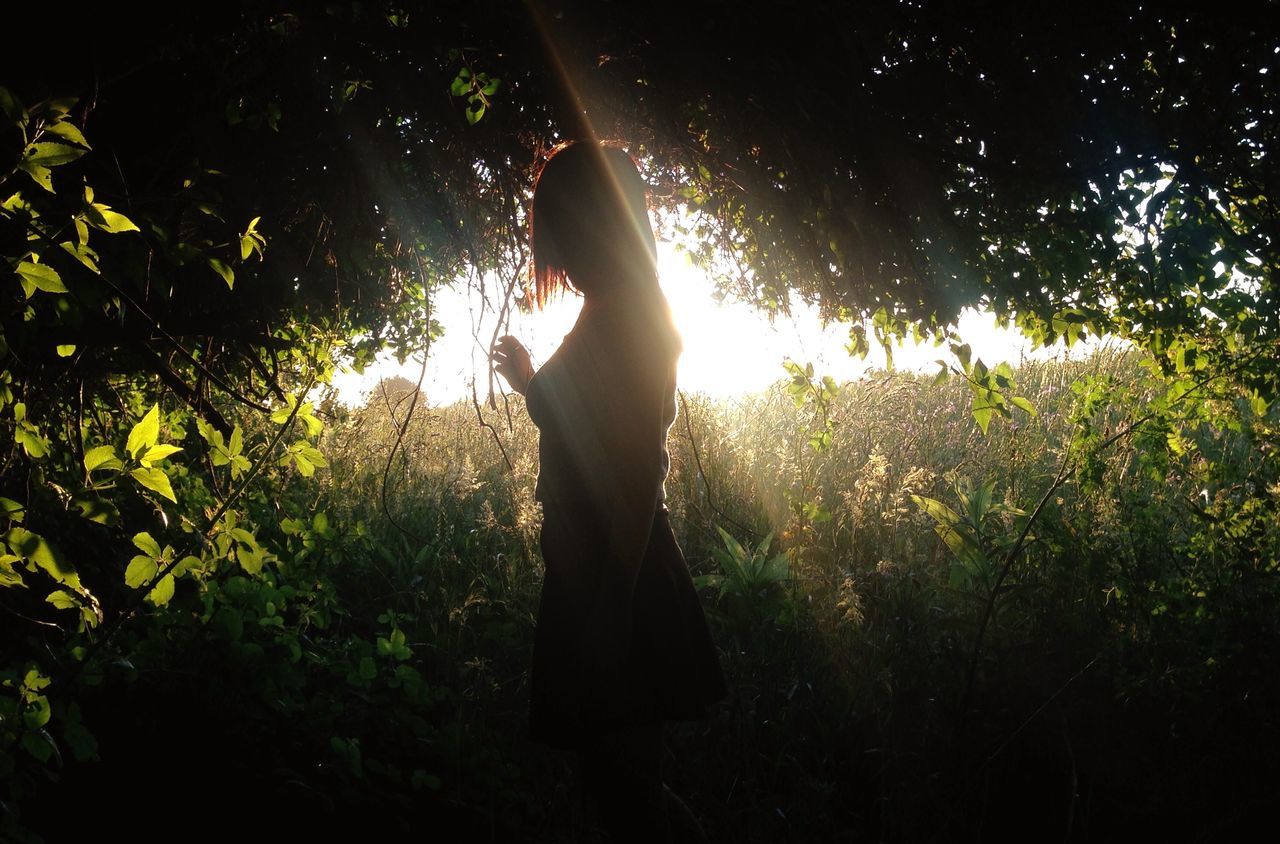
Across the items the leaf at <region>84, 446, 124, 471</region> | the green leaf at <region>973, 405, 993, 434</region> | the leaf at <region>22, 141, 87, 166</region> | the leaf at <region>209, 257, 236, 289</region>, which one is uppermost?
the leaf at <region>209, 257, 236, 289</region>

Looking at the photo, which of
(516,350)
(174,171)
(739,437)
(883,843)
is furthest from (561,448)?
(739,437)

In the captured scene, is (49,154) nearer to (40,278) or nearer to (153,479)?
(40,278)

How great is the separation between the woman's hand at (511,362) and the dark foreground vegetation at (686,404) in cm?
20

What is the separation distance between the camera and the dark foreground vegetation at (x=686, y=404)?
167 cm

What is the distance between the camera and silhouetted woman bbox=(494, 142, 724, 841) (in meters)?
1.77

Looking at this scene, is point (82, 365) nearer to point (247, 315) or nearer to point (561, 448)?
point (247, 315)

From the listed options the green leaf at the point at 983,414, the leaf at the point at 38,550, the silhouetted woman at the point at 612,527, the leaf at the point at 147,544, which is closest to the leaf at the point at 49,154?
the leaf at the point at 38,550

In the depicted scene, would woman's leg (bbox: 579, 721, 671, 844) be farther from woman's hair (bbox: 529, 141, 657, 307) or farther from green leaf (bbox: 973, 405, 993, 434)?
green leaf (bbox: 973, 405, 993, 434)

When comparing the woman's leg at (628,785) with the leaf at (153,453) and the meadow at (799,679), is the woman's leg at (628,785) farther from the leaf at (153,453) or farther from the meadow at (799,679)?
the leaf at (153,453)

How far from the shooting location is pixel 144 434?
125cm

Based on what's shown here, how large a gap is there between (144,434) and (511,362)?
116 cm

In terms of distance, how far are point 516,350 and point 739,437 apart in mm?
3439

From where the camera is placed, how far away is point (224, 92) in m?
1.73

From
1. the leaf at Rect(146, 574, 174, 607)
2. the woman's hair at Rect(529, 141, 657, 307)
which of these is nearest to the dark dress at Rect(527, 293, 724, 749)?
the woman's hair at Rect(529, 141, 657, 307)
